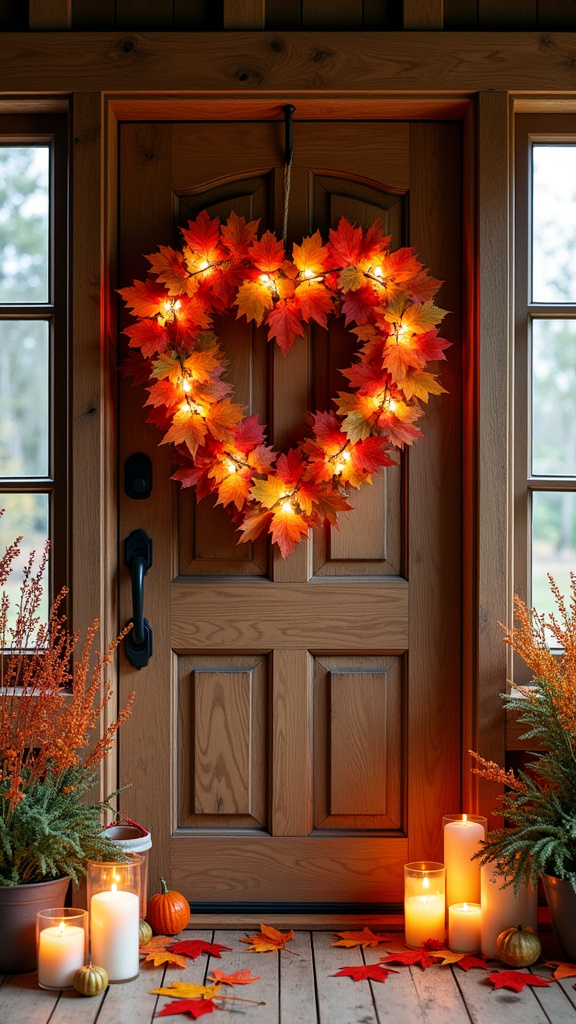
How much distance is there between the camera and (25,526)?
2588 millimetres

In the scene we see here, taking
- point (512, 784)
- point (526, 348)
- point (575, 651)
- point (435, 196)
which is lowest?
point (512, 784)

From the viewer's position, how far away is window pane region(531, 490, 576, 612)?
2570mm

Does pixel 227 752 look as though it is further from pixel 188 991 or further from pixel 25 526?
pixel 25 526

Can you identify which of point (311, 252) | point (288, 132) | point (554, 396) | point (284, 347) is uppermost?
point (288, 132)

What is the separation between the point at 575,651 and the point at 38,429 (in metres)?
1.46

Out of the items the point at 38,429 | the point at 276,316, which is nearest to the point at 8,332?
the point at 38,429

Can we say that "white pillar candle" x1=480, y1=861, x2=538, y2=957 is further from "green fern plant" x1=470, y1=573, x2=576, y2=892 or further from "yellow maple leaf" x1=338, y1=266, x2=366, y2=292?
"yellow maple leaf" x1=338, y1=266, x2=366, y2=292

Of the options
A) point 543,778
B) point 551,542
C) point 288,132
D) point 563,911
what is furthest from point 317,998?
point 288,132

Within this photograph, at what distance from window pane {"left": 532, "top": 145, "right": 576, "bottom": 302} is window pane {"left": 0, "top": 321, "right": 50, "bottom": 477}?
131 cm

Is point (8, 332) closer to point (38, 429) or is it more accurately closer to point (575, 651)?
point (38, 429)

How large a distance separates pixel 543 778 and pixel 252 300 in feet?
4.42

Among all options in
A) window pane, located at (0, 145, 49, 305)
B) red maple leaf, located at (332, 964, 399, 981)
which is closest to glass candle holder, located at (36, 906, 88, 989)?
red maple leaf, located at (332, 964, 399, 981)

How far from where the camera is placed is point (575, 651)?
226cm

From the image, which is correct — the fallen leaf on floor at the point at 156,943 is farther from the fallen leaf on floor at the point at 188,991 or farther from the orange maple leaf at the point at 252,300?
the orange maple leaf at the point at 252,300
